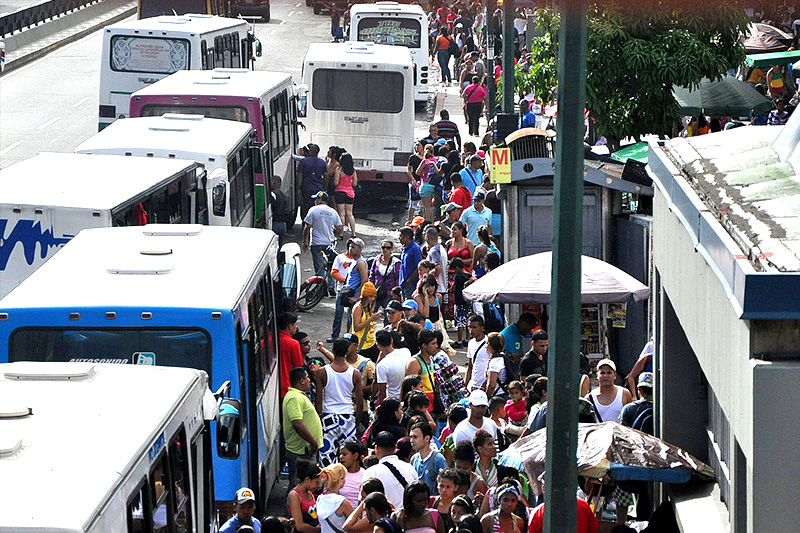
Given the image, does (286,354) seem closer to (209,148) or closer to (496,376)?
(496,376)

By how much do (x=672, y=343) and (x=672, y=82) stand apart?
9758mm

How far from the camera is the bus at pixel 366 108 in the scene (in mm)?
26250

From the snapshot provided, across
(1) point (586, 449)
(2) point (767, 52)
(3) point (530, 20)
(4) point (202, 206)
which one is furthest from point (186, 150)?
(3) point (530, 20)

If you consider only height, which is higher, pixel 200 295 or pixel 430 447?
pixel 200 295

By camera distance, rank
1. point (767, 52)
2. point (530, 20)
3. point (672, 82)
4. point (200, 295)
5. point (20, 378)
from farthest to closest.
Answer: point (530, 20) < point (767, 52) < point (672, 82) < point (200, 295) < point (20, 378)

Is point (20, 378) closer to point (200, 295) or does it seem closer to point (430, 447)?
point (200, 295)

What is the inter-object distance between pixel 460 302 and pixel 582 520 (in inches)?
324

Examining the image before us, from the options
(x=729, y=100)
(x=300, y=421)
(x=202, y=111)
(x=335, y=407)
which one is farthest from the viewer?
(x=729, y=100)

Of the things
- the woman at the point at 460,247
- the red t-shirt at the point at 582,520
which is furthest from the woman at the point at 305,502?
the woman at the point at 460,247

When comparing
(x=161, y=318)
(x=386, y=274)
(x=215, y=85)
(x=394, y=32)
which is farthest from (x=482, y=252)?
(x=394, y=32)

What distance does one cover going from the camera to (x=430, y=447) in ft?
33.1

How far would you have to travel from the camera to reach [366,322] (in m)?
14.4

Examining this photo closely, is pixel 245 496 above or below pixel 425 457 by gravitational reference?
above

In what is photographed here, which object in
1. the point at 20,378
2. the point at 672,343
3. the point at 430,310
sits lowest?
the point at 430,310
